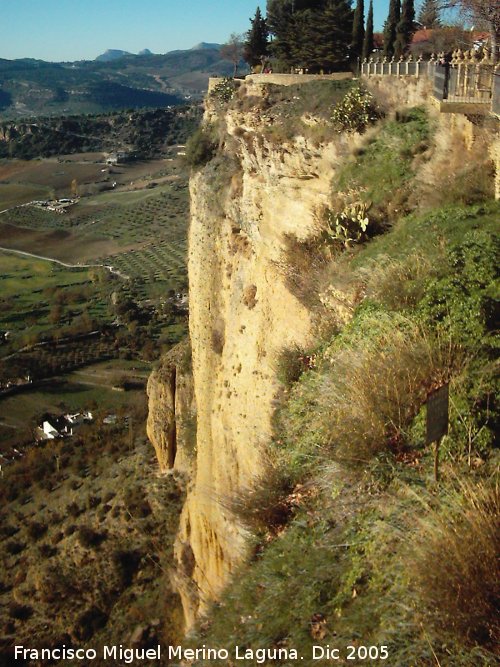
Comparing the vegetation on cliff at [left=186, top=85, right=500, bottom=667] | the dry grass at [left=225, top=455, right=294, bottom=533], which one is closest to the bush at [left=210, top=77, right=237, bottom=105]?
the vegetation on cliff at [left=186, top=85, right=500, bottom=667]

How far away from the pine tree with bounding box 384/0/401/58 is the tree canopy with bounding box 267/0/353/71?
1.09 metres

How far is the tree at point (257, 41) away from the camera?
824 inches

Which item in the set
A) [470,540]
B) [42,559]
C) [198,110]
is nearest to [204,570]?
[42,559]

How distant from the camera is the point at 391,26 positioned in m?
19.0

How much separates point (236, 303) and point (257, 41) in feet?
38.7

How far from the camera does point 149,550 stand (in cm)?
1617

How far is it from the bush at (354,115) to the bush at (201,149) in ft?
16.3

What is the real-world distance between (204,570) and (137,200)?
63980mm

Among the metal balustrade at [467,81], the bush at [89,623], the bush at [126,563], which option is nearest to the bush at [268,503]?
the metal balustrade at [467,81]

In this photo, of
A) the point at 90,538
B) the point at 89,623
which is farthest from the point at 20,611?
the point at 90,538

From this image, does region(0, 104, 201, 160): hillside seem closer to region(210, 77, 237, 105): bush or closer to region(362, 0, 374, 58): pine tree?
region(362, 0, 374, 58): pine tree

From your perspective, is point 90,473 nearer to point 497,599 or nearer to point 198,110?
point 497,599

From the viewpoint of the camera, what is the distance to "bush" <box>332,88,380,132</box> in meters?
12.4

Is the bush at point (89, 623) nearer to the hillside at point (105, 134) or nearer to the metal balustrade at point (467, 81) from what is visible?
the metal balustrade at point (467, 81)
